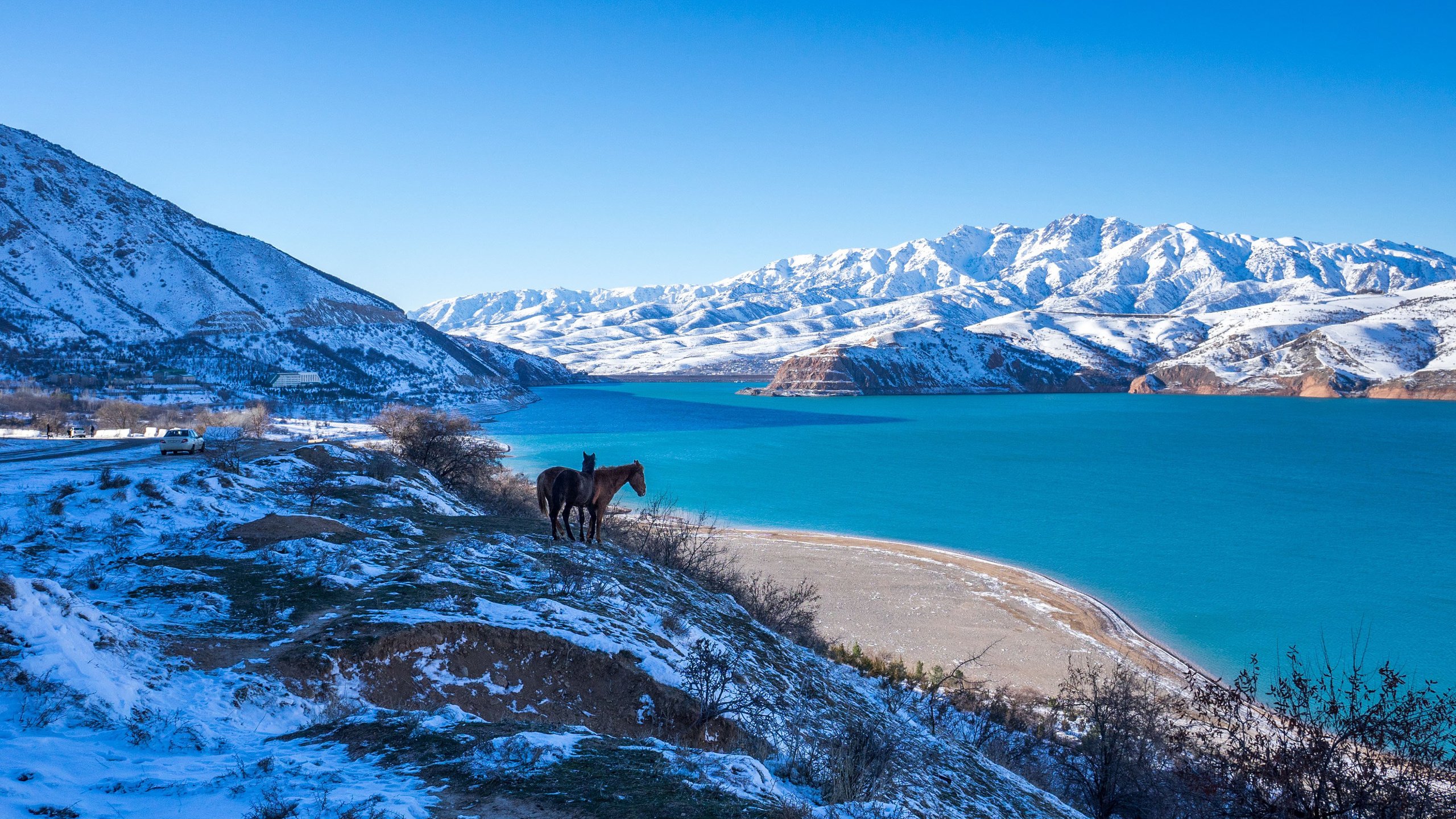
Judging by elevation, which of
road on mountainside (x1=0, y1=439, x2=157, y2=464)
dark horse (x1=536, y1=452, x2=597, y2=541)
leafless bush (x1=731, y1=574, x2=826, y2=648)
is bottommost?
leafless bush (x1=731, y1=574, x2=826, y2=648)

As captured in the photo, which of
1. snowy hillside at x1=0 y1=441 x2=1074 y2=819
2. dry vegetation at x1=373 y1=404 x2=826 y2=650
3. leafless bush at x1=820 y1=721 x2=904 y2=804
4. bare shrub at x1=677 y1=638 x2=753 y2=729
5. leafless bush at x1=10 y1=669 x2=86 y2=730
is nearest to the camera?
snowy hillside at x1=0 y1=441 x2=1074 y2=819

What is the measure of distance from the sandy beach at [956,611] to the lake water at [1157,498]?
297 cm

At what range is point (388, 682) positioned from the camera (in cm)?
959

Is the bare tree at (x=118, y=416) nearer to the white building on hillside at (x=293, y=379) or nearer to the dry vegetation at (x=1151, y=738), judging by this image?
the dry vegetation at (x=1151, y=738)

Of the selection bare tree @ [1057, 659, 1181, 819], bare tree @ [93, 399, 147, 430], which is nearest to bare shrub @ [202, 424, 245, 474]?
bare tree @ [93, 399, 147, 430]

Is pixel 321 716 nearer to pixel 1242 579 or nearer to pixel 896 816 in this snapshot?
pixel 896 816

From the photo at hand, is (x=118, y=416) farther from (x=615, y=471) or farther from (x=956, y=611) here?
(x=956, y=611)

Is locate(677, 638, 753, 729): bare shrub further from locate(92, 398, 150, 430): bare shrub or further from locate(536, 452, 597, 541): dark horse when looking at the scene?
locate(92, 398, 150, 430): bare shrub

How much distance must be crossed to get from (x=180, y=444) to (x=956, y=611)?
3190 centimetres

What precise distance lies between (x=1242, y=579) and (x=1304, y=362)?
616 feet

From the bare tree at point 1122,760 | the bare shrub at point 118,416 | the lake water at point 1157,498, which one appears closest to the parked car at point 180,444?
the bare tree at point 1122,760

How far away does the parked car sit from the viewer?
92.8ft

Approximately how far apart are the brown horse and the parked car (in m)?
20.2

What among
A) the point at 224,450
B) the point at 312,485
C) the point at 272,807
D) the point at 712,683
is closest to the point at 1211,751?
the point at 712,683
